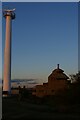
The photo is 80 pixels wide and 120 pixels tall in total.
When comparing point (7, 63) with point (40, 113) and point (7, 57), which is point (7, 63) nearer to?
point (7, 57)

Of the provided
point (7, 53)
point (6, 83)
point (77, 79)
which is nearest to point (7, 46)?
point (7, 53)

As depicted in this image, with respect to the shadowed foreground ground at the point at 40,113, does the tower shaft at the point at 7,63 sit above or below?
above

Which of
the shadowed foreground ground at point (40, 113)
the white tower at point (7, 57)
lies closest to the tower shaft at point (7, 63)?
the white tower at point (7, 57)

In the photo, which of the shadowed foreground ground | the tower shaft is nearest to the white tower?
the tower shaft

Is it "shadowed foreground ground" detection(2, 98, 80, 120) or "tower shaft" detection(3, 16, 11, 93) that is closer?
"shadowed foreground ground" detection(2, 98, 80, 120)

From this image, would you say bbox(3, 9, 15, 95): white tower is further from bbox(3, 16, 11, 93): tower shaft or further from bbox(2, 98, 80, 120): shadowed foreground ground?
bbox(2, 98, 80, 120): shadowed foreground ground

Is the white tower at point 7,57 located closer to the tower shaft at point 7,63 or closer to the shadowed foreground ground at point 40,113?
the tower shaft at point 7,63

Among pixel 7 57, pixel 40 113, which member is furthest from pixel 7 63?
pixel 40 113

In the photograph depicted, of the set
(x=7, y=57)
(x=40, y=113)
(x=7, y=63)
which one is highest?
(x=7, y=57)

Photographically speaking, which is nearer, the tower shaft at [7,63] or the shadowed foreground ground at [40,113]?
the shadowed foreground ground at [40,113]

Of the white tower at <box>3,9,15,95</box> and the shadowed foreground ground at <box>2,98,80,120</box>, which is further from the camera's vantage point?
the white tower at <box>3,9,15,95</box>

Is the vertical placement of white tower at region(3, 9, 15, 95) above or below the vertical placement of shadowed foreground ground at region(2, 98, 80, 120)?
above

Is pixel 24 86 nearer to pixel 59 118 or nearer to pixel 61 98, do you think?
pixel 61 98

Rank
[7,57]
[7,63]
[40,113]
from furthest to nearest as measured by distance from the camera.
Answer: [7,57] → [7,63] → [40,113]
